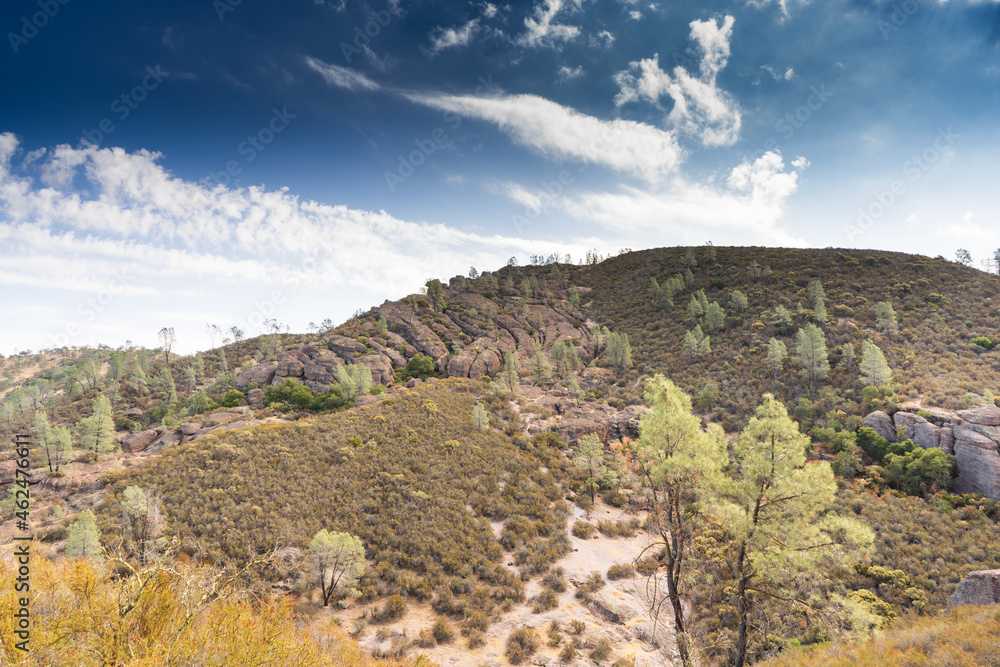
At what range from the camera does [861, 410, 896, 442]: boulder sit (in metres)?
27.5

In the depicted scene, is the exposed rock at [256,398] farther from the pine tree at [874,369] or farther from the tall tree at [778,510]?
the pine tree at [874,369]

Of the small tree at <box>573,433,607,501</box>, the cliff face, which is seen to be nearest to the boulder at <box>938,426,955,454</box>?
the cliff face

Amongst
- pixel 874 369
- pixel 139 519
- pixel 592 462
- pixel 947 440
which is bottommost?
pixel 592 462

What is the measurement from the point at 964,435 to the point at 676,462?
30411 mm

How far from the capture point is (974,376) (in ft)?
105

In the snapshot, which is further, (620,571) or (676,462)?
(620,571)

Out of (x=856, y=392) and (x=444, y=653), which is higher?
(x=856, y=392)

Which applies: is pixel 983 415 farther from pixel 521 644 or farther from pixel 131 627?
pixel 131 627

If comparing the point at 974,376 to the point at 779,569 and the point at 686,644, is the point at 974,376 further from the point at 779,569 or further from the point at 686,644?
the point at 686,644

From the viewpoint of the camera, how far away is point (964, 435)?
2364cm

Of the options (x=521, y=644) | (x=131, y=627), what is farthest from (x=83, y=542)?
(x=521, y=644)

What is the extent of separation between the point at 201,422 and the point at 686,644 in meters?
46.3

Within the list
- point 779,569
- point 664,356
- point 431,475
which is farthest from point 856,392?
point 431,475

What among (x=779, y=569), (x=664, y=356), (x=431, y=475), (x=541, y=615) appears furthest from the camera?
(x=664, y=356)
